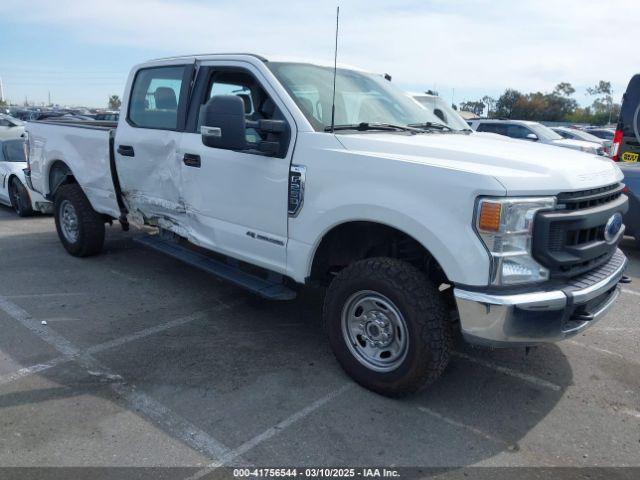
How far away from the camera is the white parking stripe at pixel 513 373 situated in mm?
3746

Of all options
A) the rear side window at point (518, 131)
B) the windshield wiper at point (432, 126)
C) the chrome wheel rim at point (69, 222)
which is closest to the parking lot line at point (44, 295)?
the chrome wheel rim at point (69, 222)

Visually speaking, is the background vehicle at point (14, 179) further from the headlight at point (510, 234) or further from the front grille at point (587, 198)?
the front grille at point (587, 198)

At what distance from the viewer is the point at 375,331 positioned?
11.5 ft

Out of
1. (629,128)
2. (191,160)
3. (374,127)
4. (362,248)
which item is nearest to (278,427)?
(362,248)

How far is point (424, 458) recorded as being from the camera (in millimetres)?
2910

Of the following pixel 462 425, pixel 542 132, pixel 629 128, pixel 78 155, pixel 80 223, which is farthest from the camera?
pixel 542 132

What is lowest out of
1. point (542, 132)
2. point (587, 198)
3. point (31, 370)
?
point (31, 370)

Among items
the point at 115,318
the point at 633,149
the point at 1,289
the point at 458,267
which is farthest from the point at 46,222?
the point at 633,149

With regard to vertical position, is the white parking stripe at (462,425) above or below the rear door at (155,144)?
below

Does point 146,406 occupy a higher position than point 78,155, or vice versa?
A: point 78,155

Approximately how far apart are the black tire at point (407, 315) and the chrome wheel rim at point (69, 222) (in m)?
4.16

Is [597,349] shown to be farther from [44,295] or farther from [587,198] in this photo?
[44,295]

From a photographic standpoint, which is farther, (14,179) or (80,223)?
(14,179)

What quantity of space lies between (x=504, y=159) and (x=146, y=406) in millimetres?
2595
